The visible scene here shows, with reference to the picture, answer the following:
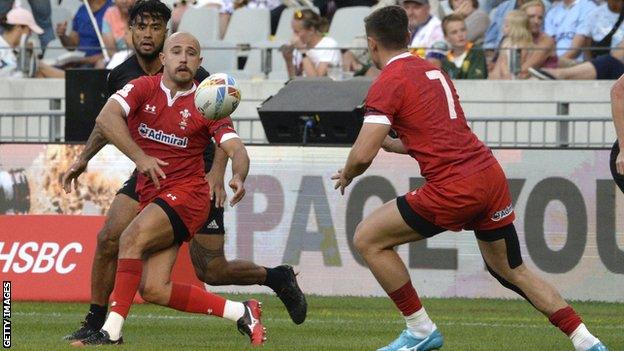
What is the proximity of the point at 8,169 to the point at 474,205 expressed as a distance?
782 centimetres

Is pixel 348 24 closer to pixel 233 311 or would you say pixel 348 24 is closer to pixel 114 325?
pixel 233 311

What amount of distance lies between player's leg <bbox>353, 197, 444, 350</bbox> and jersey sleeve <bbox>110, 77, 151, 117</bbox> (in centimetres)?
174

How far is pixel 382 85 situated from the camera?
9141 millimetres

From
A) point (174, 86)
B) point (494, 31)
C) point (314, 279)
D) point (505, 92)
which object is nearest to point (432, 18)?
point (494, 31)

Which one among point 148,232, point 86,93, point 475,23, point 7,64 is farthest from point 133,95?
point 7,64

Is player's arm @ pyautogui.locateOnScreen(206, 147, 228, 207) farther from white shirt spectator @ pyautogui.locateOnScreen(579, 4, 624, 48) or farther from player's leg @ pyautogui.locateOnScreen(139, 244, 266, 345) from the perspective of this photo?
white shirt spectator @ pyautogui.locateOnScreen(579, 4, 624, 48)

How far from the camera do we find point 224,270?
1124cm

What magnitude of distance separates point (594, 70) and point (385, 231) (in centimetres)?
879

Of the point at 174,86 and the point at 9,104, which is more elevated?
the point at 174,86

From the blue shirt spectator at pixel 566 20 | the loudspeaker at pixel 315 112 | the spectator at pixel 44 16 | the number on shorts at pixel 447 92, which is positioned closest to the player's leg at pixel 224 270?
the number on shorts at pixel 447 92

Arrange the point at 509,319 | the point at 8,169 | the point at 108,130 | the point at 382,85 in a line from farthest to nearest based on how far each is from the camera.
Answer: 1. the point at 8,169
2. the point at 509,319
3. the point at 108,130
4. the point at 382,85

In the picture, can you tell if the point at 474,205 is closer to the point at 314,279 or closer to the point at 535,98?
the point at 314,279

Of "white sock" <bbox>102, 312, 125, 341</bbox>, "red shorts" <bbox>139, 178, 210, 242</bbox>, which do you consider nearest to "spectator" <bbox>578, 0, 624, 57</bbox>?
"red shorts" <bbox>139, 178, 210, 242</bbox>

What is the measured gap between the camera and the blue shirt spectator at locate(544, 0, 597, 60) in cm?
1816
